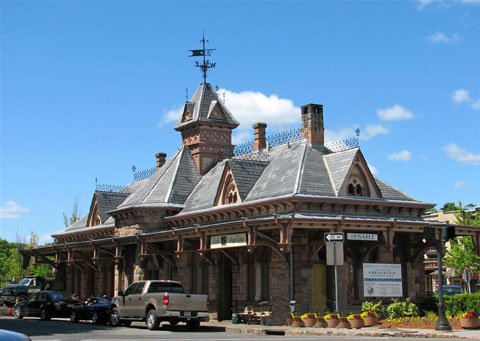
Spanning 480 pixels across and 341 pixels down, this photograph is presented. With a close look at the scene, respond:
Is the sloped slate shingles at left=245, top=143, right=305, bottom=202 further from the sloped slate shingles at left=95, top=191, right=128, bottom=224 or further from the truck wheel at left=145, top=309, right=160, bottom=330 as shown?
the sloped slate shingles at left=95, top=191, right=128, bottom=224

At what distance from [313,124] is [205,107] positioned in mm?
8828

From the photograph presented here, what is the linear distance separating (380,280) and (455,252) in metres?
28.9

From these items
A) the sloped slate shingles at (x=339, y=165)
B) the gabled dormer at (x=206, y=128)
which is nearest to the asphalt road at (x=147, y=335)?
the sloped slate shingles at (x=339, y=165)

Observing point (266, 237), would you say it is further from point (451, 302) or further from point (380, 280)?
point (451, 302)

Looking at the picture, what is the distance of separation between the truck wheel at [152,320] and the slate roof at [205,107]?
15879 millimetres

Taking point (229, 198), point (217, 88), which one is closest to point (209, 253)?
point (229, 198)

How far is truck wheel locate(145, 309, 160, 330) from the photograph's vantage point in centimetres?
2445

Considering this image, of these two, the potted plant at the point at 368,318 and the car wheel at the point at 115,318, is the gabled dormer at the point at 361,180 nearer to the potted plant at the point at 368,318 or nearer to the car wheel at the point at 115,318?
the potted plant at the point at 368,318

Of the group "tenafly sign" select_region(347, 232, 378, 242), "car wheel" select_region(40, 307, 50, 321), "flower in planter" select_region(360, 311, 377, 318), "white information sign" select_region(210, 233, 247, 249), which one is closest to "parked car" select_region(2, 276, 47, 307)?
"car wheel" select_region(40, 307, 50, 321)

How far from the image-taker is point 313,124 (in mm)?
33094

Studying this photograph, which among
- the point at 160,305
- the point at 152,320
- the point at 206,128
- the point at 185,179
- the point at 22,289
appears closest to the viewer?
the point at 160,305

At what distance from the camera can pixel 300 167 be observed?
3027 cm

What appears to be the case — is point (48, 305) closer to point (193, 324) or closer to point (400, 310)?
point (193, 324)

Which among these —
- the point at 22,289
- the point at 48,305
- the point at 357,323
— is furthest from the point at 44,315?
the point at 357,323
